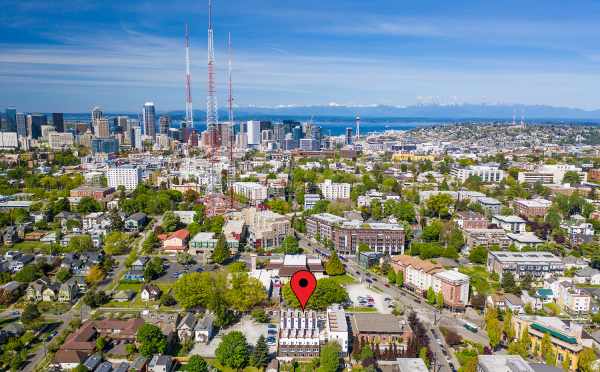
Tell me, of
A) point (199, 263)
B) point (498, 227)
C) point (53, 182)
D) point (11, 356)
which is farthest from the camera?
point (53, 182)

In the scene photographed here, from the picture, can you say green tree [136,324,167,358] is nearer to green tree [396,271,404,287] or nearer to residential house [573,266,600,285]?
green tree [396,271,404,287]

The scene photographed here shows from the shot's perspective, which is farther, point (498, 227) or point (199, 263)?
point (498, 227)

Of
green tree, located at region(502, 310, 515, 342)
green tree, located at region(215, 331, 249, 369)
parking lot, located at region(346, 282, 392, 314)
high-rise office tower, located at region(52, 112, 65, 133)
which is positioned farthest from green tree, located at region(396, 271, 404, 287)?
high-rise office tower, located at region(52, 112, 65, 133)

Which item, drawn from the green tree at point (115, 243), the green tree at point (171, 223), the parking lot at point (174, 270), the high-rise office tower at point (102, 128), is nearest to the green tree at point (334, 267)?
the parking lot at point (174, 270)

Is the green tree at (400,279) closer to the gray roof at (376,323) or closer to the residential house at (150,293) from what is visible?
the gray roof at (376,323)

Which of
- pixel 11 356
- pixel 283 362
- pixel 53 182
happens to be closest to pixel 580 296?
pixel 283 362

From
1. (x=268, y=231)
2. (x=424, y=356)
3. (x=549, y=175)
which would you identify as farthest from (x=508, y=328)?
(x=549, y=175)

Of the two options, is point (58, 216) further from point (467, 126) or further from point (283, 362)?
point (467, 126)

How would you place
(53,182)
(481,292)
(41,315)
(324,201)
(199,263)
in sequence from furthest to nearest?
(53,182) < (324,201) < (199,263) < (481,292) < (41,315)
